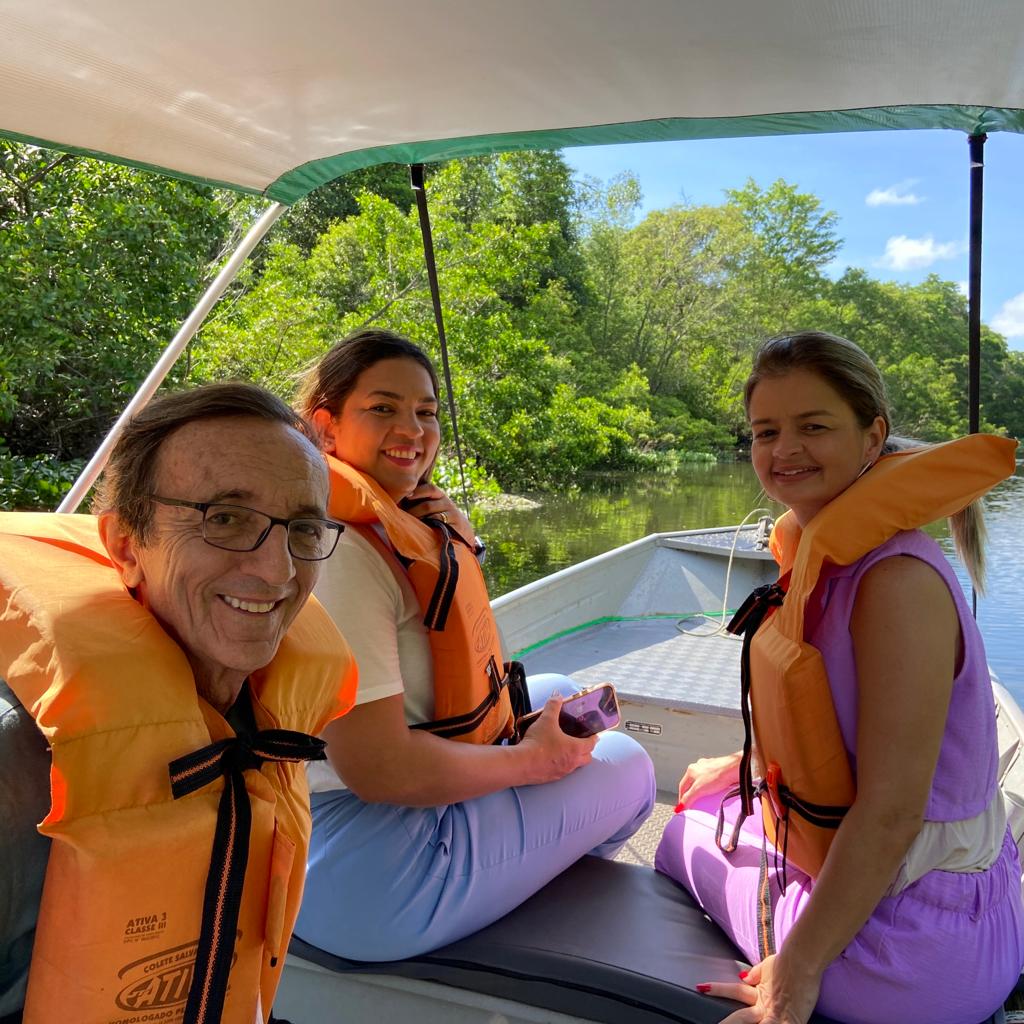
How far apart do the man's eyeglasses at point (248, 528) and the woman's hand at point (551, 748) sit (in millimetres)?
607

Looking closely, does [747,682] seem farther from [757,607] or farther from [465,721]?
[465,721]

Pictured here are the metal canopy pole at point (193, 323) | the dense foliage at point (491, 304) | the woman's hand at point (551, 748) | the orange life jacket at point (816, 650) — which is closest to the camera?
the orange life jacket at point (816, 650)

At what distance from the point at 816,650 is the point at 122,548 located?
35.5 inches

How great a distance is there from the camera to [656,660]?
3.38 metres

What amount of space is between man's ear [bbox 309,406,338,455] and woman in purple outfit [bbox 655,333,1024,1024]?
88 cm

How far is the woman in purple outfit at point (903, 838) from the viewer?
3.55 feet

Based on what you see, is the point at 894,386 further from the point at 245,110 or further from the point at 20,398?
the point at 245,110

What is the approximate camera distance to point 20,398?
914 cm

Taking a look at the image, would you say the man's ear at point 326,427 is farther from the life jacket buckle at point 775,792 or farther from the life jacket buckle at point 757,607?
the life jacket buckle at point 775,792

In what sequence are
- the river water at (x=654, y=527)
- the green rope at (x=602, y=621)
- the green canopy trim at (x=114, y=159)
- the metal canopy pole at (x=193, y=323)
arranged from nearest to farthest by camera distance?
the green canopy trim at (x=114, y=159) < the metal canopy pole at (x=193, y=323) < the green rope at (x=602, y=621) < the river water at (x=654, y=527)

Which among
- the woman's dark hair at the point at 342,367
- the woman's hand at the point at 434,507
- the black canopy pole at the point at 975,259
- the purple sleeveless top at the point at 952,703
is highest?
the black canopy pole at the point at 975,259

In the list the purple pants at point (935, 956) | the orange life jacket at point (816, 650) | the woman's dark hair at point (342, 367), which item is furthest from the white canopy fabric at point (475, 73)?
the purple pants at point (935, 956)

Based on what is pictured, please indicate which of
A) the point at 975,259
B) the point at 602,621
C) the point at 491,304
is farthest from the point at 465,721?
the point at 491,304

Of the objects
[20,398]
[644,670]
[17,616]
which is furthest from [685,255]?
[17,616]
